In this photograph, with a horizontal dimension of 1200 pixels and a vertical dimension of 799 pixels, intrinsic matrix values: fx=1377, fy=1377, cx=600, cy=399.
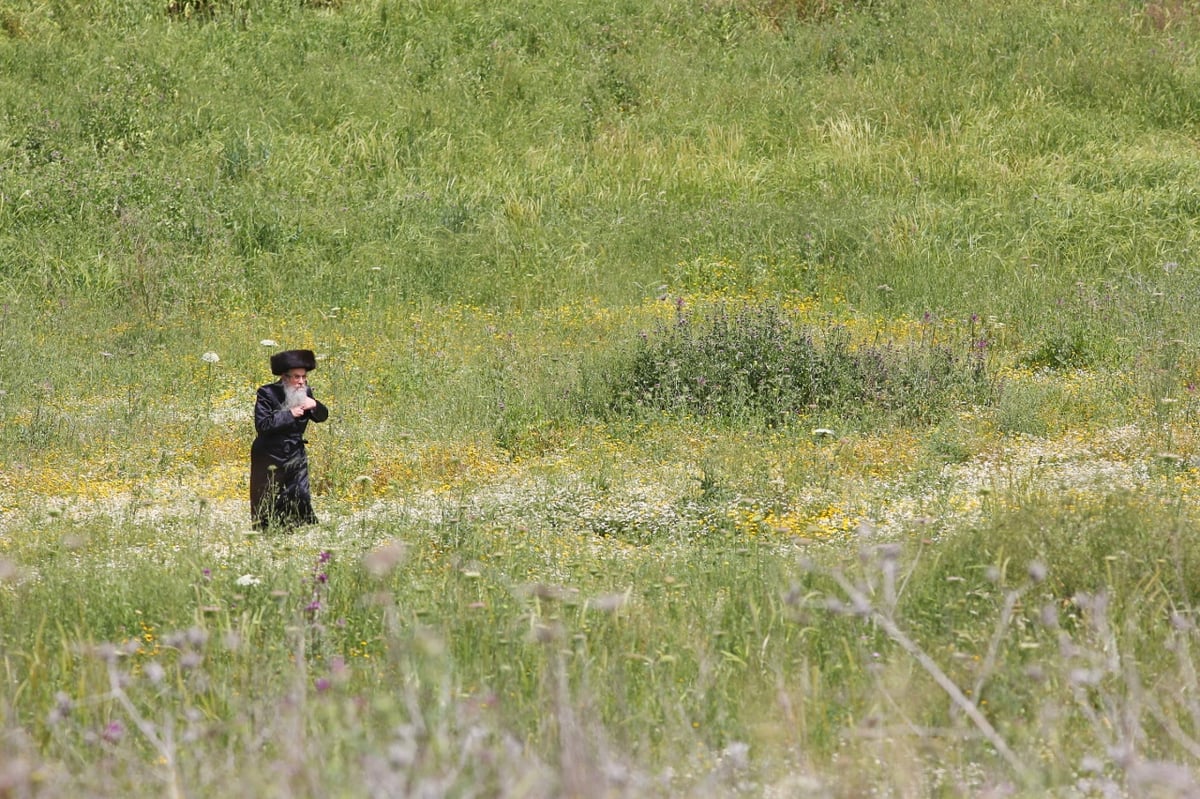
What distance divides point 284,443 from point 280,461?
0.33 feet

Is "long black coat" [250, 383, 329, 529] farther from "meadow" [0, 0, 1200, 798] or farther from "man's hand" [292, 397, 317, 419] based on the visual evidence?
"meadow" [0, 0, 1200, 798]

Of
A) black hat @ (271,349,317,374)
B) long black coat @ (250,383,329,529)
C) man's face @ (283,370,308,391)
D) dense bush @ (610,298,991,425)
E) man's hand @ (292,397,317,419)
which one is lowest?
dense bush @ (610,298,991,425)

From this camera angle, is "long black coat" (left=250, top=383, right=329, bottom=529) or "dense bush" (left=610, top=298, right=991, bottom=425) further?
"dense bush" (left=610, top=298, right=991, bottom=425)

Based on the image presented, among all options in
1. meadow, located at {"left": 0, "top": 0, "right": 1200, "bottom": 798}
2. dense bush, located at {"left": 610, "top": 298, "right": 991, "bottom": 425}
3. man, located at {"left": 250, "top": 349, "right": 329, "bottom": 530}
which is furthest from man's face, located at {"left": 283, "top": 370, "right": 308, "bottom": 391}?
dense bush, located at {"left": 610, "top": 298, "right": 991, "bottom": 425}

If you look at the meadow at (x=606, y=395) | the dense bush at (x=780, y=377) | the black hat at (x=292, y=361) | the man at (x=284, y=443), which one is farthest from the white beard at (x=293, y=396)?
the dense bush at (x=780, y=377)

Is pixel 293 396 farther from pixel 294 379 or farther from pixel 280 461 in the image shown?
pixel 280 461

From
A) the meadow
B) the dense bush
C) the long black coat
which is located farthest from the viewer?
the dense bush

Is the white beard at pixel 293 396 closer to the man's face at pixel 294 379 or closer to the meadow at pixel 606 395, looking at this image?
the man's face at pixel 294 379

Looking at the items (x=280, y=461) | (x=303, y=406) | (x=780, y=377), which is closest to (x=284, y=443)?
(x=280, y=461)

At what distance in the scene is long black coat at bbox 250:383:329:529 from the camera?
7.24m

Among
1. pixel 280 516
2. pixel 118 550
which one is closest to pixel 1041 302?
pixel 280 516

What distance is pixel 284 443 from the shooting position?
7.32 meters

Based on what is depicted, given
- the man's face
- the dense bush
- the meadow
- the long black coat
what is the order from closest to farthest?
the meadow < the long black coat < the man's face < the dense bush

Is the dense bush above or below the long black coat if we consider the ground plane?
below
